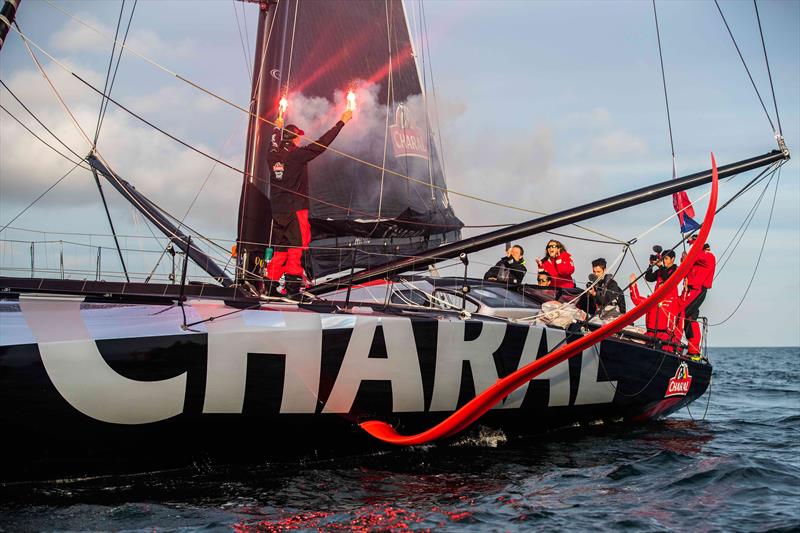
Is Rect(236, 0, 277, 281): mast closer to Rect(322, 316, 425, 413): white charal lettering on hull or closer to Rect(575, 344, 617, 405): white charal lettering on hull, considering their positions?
Rect(322, 316, 425, 413): white charal lettering on hull

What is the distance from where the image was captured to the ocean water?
171 inches

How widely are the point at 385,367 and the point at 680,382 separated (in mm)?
4209

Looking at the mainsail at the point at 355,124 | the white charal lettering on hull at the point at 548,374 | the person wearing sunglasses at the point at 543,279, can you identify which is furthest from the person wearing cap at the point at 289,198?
the person wearing sunglasses at the point at 543,279

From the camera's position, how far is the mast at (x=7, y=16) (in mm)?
5598

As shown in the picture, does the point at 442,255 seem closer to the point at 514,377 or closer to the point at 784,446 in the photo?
the point at 514,377

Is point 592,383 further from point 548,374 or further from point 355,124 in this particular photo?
point 355,124

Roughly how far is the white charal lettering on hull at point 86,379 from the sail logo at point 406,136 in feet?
17.3

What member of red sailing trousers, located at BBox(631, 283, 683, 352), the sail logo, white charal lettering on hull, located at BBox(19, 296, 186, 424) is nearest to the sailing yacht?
white charal lettering on hull, located at BBox(19, 296, 186, 424)

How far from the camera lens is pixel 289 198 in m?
7.30

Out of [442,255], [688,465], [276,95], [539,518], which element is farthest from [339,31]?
[539,518]

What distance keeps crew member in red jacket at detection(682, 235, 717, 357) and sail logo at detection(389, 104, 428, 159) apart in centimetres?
340

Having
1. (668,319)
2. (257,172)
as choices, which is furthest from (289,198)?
(668,319)

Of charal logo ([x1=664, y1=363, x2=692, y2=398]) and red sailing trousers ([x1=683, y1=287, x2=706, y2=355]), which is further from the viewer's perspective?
red sailing trousers ([x1=683, y1=287, x2=706, y2=355])

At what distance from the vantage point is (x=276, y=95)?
27.2 ft
